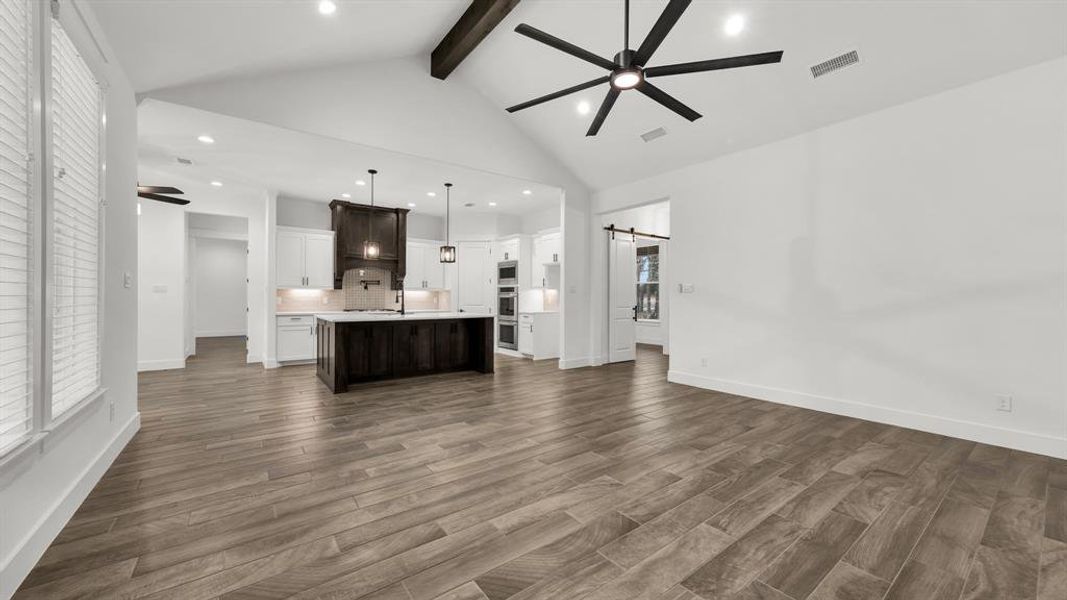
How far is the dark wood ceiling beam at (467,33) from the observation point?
3.98 metres

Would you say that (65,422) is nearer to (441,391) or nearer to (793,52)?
(441,391)

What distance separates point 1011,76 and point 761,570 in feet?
14.6

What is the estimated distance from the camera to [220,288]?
11.8 m

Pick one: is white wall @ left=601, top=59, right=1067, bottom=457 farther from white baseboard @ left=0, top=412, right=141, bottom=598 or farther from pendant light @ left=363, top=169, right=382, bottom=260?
white baseboard @ left=0, top=412, right=141, bottom=598

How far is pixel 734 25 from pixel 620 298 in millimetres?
4604

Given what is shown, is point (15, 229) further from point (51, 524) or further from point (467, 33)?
point (467, 33)

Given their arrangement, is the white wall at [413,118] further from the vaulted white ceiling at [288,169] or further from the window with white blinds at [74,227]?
the window with white blinds at [74,227]

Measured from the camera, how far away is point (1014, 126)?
3.30m

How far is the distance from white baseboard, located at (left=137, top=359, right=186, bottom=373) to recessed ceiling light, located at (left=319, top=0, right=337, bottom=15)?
6.20 m

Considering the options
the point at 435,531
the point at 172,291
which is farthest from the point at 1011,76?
the point at 172,291

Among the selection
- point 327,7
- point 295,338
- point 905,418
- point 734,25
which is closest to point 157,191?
point 295,338

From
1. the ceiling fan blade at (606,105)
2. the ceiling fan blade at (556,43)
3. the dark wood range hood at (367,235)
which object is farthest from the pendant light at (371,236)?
the ceiling fan blade at (556,43)

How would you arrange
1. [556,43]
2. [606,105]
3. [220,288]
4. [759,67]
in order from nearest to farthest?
[556,43], [606,105], [759,67], [220,288]

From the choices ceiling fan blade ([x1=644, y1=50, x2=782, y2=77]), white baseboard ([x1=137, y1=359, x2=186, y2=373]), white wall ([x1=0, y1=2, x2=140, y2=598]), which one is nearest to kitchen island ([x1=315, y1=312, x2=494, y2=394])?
white wall ([x1=0, y1=2, x2=140, y2=598])
